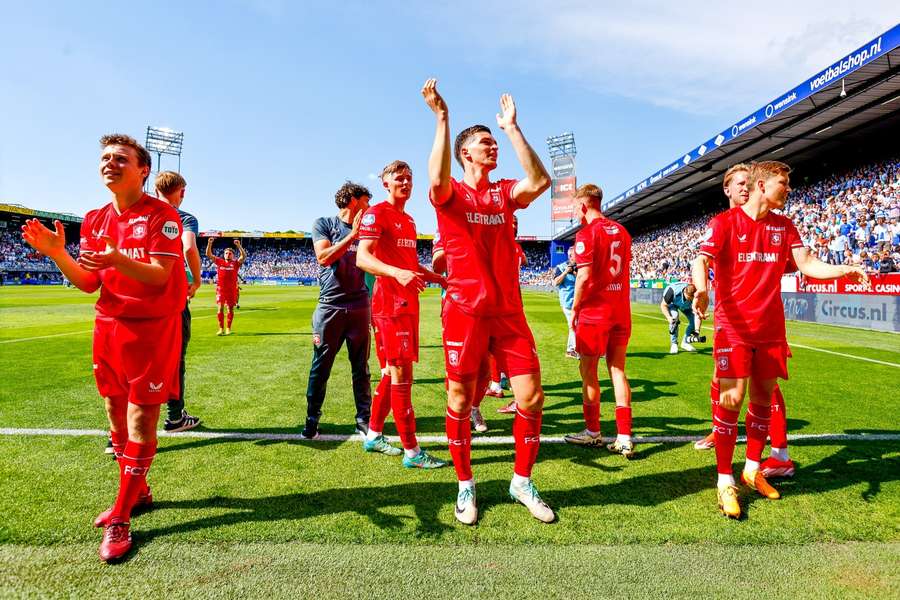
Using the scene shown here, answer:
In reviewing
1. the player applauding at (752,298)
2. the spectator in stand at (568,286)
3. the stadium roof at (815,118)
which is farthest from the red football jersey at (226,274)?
the stadium roof at (815,118)

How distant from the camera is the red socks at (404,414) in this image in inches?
154

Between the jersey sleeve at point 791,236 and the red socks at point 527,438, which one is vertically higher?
the jersey sleeve at point 791,236

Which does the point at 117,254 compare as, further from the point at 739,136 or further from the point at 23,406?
the point at 739,136

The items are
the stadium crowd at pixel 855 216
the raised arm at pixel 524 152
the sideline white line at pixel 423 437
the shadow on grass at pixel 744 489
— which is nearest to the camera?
the raised arm at pixel 524 152

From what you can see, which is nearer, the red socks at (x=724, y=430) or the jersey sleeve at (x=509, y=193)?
the jersey sleeve at (x=509, y=193)

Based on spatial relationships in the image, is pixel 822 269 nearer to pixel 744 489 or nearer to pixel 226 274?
pixel 744 489

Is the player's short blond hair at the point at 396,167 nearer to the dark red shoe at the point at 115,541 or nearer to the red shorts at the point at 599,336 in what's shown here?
the red shorts at the point at 599,336

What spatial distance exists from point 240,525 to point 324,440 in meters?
1.69

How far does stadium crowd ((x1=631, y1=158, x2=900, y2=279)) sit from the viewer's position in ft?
61.6

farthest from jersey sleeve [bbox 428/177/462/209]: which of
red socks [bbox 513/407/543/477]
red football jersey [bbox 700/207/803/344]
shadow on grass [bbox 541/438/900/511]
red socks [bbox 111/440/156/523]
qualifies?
red socks [bbox 111/440/156/523]

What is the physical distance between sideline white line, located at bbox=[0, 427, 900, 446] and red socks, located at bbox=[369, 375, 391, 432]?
0.41 m

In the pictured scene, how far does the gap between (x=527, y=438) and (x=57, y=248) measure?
2.88 metres

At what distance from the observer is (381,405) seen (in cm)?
430

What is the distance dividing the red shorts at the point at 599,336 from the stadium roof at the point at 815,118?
54.4 feet
